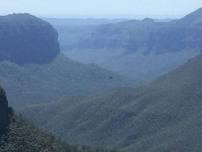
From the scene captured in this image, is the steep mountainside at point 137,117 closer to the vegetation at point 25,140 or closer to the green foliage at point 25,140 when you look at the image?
the vegetation at point 25,140

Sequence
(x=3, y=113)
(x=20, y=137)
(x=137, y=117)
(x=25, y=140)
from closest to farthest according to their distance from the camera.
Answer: (x=25, y=140) < (x=20, y=137) < (x=3, y=113) < (x=137, y=117)

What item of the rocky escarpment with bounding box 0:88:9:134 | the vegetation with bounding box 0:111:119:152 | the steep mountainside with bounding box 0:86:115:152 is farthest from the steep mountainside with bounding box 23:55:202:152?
the rocky escarpment with bounding box 0:88:9:134

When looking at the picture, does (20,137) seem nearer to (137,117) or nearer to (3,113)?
(3,113)

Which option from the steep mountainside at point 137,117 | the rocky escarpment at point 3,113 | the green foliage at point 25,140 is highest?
the rocky escarpment at point 3,113

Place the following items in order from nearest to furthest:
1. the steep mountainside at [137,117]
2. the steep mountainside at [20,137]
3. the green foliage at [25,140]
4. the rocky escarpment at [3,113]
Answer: the green foliage at [25,140] → the steep mountainside at [20,137] → the rocky escarpment at [3,113] → the steep mountainside at [137,117]

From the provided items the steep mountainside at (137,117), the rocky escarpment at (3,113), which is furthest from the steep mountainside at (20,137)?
the steep mountainside at (137,117)

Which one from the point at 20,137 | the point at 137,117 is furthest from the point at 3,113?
the point at 137,117

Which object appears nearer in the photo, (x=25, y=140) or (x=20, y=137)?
(x=25, y=140)

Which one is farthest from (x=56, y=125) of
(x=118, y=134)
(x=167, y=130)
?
(x=167, y=130)
